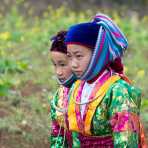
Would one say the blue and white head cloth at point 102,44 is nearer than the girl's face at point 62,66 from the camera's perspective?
Yes

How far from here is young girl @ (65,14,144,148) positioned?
122 inches

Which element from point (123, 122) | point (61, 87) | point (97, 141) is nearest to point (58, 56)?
point (61, 87)

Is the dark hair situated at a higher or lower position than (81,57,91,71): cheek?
higher

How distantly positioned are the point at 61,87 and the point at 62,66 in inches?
5.3

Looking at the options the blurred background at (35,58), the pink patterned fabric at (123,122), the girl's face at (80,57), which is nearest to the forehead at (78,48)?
the girl's face at (80,57)

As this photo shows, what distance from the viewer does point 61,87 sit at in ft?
12.1

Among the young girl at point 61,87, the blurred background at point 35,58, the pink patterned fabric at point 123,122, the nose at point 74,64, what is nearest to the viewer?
the pink patterned fabric at point 123,122

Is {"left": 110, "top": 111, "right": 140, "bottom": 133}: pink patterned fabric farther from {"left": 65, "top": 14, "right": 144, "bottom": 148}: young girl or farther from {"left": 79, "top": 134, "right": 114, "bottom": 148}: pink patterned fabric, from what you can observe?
{"left": 79, "top": 134, "right": 114, "bottom": 148}: pink patterned fabric

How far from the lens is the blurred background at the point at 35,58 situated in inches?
240

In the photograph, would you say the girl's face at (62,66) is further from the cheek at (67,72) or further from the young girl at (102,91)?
the young girl at (102,91)

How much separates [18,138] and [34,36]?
5.02 m

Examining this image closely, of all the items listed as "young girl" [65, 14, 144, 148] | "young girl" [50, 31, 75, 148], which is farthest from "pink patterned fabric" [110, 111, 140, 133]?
"young girl" [50, 31, 75, 148]

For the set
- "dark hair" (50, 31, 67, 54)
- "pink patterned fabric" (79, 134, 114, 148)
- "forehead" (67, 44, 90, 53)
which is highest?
"dark hair" (50, 31, 67, 54)

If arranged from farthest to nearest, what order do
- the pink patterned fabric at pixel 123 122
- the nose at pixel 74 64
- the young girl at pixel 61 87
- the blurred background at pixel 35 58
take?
the blurred background at pixel 35 58 → the young girl at pixel 61 87 → the nose at pixel 74 64 → the pink patterned fabric at pixel 123 122
